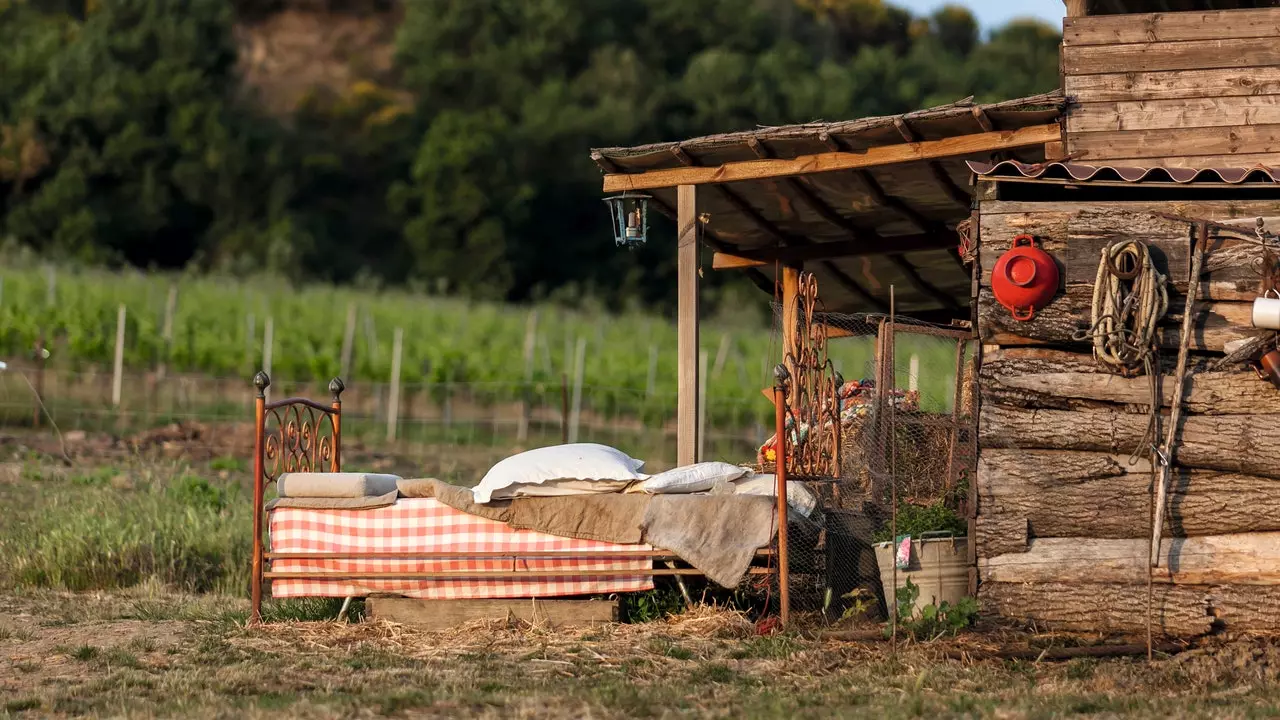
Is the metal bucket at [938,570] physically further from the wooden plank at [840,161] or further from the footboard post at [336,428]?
the footboard post at [336,428]

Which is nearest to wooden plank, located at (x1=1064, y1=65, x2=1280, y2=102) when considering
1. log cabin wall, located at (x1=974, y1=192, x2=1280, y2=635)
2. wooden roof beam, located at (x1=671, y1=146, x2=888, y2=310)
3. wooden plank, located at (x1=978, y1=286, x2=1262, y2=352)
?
log cabin wall, located at (x1=974, y1=192, x2=1280, y2=635)

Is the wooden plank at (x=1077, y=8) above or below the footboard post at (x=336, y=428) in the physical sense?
above

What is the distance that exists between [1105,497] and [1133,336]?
0.87m

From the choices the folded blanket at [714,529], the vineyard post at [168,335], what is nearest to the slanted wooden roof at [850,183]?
the folded blanket at [714,529]

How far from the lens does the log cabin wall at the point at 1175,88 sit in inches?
348

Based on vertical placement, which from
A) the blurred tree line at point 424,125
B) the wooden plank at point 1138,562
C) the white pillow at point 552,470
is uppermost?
the blurred tree line at point 424,125

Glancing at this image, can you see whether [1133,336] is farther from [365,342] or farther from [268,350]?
[365,342]

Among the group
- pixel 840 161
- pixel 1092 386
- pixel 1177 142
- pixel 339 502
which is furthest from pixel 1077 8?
pixel 339 502

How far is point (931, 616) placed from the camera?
321 inches

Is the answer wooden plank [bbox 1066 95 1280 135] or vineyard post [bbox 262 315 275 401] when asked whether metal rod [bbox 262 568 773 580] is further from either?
vineyard post [bbox 262 315 275 401]

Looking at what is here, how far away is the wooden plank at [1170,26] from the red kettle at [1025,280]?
1657 millimetres

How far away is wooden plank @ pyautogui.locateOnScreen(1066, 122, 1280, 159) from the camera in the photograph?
8781mm

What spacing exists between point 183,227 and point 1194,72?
116 ft

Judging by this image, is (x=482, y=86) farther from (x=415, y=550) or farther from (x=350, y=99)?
(x=415, y=550)
